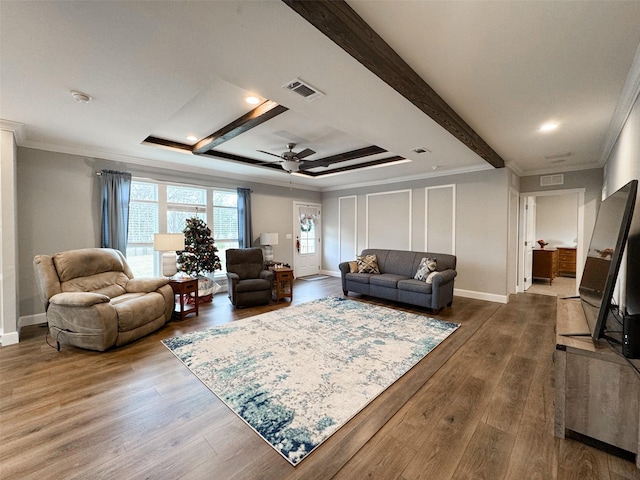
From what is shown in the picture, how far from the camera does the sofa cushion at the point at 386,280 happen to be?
477cm

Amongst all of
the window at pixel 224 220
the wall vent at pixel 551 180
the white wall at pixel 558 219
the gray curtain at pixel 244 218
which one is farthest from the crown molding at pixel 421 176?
the white wall at pixel 558 219

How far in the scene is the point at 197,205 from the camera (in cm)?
Answer: 560

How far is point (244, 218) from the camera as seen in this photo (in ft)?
20.2

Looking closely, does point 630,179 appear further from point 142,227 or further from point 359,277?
point 142,227

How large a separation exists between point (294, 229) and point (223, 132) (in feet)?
13.4

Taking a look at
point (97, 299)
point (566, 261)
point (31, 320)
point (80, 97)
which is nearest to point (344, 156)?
point (80, 97)

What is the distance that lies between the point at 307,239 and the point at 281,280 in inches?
114

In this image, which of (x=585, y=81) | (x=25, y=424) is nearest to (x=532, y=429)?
(x=585, y=81)

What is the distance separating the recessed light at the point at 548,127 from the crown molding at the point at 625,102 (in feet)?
1.57

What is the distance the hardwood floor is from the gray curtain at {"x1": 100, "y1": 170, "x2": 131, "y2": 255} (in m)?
1.87

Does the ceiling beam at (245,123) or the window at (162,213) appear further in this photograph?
the window at (162,213)

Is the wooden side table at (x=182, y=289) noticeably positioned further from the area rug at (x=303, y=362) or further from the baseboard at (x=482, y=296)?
the baseboard at (x=482, y=296)

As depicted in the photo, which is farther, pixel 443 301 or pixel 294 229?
pixel 294 229

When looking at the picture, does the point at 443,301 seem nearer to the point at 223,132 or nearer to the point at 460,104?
the point at 460,104
